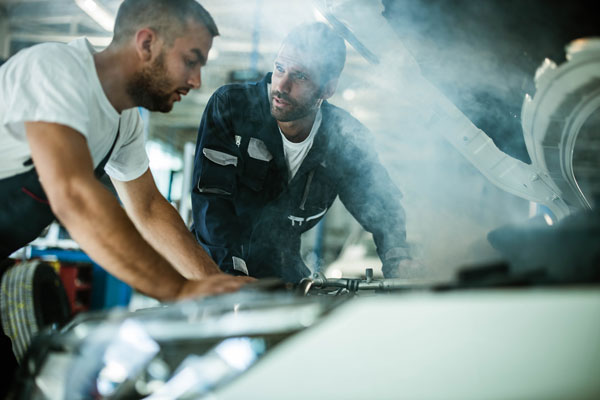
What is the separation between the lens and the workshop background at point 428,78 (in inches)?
44.8

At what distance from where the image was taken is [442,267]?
1590mm

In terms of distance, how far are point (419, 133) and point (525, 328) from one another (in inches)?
56.3

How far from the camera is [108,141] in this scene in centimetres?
120

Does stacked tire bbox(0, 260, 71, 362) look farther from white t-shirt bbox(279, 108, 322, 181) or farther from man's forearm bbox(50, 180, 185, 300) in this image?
white t-shirt bbox(279, 108, 322, 181)

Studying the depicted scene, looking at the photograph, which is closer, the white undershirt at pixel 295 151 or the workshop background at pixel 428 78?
the workshop background at pixel 428 78

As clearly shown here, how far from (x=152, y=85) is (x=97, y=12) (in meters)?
0.97

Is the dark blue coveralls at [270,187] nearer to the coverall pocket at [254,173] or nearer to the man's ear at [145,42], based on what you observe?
the coverall pocket at [254,173]

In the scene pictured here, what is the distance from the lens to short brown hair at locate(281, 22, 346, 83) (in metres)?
1.75

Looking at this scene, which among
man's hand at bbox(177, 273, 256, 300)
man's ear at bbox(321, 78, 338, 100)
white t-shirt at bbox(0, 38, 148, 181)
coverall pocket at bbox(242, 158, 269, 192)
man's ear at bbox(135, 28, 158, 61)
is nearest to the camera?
man's hand at bbox(177, 273, 256, 300)

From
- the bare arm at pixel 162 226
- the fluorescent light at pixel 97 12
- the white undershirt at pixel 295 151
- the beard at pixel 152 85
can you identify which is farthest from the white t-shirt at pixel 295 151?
the fluorescent light at pixel 97 12

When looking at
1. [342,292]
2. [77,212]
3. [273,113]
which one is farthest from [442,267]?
[77,212]

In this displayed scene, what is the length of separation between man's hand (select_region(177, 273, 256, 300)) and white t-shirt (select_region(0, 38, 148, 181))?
365mm

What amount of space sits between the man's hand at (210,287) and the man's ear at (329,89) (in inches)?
44.8

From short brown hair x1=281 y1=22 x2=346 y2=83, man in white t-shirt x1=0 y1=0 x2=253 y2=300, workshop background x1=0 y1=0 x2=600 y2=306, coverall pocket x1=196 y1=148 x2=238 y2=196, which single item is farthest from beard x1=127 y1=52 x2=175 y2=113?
short brown hair x1=281 y1=22 x2=346 y2=83
